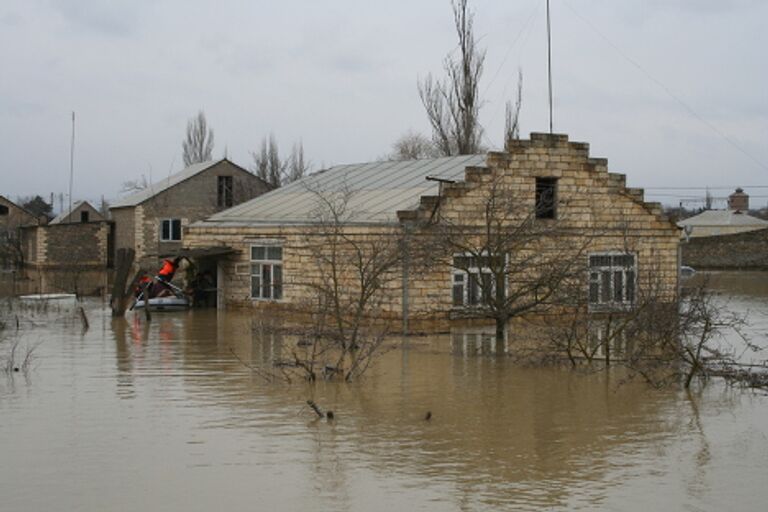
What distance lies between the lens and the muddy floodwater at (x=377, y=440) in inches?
426

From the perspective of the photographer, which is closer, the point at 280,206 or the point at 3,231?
the point at 280,206

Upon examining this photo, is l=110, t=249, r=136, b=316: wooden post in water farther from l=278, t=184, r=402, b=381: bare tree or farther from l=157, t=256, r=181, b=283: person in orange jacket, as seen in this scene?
l=278, t=184, r=402, b=381: bare tree

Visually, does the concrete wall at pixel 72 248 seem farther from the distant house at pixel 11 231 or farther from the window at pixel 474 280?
the window at pixel 474 280

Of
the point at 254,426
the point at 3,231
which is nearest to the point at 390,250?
the point at 254,426

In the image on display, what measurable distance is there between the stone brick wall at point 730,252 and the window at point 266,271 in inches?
1640

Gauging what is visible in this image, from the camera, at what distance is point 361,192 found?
3062 centimetres

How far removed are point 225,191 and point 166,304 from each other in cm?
2023

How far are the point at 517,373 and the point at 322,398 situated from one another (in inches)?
161

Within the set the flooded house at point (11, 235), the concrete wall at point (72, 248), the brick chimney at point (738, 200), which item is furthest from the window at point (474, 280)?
the brick chimney at point (738, 200)

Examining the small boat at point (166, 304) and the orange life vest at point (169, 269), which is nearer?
the small boat at point (166, 304)

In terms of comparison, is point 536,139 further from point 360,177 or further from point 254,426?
point 254,426

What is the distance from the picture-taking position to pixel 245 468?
38.8ft

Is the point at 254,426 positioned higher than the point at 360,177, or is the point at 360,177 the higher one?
the point at 360,177

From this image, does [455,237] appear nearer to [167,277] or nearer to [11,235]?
[167,277]
